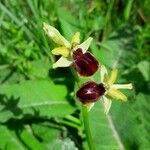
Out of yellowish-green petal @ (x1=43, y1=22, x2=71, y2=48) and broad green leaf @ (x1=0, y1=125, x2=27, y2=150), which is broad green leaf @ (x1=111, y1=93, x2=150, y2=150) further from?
yellowish-green petal @ (x1=43, y1=22, x2=71, y2=48)

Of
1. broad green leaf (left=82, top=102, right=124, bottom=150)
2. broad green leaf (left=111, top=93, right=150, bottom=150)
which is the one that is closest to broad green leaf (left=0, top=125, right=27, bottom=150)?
broad green leaf (left=82, top=102, right=124, bottom=150)

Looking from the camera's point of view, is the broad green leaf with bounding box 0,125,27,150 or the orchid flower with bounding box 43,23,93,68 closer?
the orchid flower with bounding box 43,23,93,68

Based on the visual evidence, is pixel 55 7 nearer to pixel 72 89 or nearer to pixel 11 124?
pixel 72 89

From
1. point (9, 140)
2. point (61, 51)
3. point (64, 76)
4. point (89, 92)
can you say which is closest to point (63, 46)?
point (61, 51)

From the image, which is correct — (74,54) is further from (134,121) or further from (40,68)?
(40,68)

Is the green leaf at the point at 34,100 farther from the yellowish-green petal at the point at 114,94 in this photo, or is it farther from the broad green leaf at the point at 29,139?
the yellowish-green petal at the point at 114,94

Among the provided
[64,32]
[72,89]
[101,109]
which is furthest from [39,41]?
[101,109]
